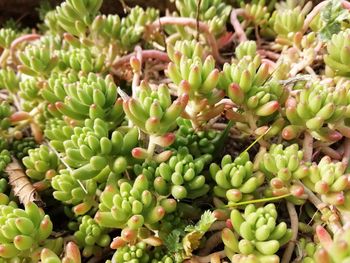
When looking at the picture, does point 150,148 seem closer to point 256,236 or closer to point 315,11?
point 256,236

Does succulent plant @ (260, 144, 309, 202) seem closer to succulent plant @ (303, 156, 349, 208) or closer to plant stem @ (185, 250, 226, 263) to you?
succulent plant @ (303, 156, 349, 208)

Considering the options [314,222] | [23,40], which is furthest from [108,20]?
[314,222]

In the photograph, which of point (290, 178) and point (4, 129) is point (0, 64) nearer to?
point (4, 129)

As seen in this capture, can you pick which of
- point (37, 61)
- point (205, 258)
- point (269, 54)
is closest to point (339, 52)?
point (269, 54)

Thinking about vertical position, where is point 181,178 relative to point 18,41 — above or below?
below

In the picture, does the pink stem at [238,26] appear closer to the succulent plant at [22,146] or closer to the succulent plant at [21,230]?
the succulent plant at [22,146]

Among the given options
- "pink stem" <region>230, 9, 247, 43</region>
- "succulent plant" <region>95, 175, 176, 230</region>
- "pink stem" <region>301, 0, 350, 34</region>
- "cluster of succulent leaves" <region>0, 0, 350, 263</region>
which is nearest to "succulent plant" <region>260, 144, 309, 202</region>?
"cluster of succulent leaves" <region>0, 0, 350, 263</region>

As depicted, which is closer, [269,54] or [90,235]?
[90,235]

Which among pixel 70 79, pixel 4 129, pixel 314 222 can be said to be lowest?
pixel 314 222
